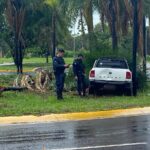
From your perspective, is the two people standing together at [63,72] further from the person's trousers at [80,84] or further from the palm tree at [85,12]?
the palm tree at [85,12]

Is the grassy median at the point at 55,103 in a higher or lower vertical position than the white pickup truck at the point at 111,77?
lower

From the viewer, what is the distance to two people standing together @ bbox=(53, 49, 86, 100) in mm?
17094

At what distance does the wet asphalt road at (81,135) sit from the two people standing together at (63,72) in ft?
12.3

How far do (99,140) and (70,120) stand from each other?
12.7 feet

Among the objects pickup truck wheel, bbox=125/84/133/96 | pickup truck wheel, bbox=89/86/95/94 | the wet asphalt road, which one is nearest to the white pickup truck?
pickup truck wheel, bbox=125/84/133/96

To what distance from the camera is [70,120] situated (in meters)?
13.9

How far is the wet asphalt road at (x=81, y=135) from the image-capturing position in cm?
951

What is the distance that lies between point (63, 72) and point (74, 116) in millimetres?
3337

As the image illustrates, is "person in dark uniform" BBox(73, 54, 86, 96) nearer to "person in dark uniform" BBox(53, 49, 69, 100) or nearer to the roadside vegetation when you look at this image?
the roadside vegetation

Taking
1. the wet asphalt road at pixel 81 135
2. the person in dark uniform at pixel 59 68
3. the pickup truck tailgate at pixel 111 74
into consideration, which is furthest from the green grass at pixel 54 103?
the wet asphalt road at pixel 81 135

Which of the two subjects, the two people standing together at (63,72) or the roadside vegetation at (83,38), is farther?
the two people standing together at (63,72)

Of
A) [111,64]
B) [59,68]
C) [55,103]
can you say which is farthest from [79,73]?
[55,103]

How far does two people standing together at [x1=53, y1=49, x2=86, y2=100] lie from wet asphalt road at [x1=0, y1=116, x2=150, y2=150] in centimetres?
376

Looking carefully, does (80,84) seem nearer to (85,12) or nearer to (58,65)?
(58,65)
